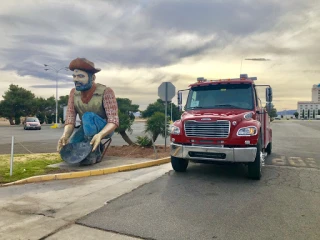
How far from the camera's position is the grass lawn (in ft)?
23.4

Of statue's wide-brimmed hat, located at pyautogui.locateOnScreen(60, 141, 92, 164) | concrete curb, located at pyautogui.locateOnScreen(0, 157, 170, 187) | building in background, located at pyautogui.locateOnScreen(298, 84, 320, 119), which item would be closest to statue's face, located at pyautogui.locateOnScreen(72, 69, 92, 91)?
statue's wide-brimmed hat, located at pyautogui.locateOnScreen(60, 141, 92, 164)

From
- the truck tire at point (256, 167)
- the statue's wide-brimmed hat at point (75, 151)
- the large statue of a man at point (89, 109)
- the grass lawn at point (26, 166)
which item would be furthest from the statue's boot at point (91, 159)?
the truck tire at point (256, 167)

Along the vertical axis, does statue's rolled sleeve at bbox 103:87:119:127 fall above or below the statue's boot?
above

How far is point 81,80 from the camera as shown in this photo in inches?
351

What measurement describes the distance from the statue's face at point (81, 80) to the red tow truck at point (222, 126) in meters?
3.44

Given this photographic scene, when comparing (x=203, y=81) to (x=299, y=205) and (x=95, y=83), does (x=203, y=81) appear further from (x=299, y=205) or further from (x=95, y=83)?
(x=299, y=205)

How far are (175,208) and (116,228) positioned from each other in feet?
3.92

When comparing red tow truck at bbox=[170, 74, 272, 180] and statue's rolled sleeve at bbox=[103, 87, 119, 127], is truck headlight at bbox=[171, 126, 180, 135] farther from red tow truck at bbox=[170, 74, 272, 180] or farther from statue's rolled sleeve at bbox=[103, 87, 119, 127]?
statue's rolled sleeve at bbox=[103, 87, 119, 127]

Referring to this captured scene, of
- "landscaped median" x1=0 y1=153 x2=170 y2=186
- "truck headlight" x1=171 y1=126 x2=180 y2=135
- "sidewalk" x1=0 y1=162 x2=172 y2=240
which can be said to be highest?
"truck headlight" x1=171 y1=126 x2=180 y2=135

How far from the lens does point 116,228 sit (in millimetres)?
3939

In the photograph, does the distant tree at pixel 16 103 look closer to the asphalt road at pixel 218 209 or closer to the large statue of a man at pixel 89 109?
the large statue of a man at pixel 89 109

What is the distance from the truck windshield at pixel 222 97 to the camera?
7301 mm

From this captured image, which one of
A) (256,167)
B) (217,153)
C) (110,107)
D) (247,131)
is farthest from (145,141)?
(247,131)

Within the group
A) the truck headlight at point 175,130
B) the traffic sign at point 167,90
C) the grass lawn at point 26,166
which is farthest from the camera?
the traffic sign at point 167,90
